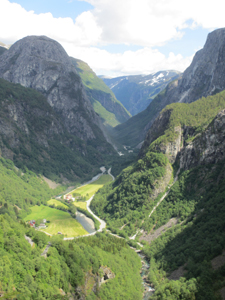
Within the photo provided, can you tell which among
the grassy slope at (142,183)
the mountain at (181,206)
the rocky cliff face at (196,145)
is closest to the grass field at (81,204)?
the grassy slope at (142,183)

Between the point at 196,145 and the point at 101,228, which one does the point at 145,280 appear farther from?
the point at 196,145

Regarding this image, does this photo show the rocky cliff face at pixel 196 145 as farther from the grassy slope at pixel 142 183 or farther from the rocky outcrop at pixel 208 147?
the grassy slope at pixel 142 183

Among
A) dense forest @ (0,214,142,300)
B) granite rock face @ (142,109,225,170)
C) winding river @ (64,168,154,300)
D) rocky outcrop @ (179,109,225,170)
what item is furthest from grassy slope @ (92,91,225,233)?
dense forest @ (0,214,142,300)

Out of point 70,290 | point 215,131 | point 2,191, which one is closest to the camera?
point 70,290

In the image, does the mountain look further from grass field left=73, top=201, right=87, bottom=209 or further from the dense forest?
the dense forest

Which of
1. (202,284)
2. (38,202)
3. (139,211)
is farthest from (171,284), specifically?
(38,202)

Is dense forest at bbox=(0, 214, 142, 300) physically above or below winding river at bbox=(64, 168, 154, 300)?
above

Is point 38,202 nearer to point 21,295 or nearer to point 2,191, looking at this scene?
point 2,191
